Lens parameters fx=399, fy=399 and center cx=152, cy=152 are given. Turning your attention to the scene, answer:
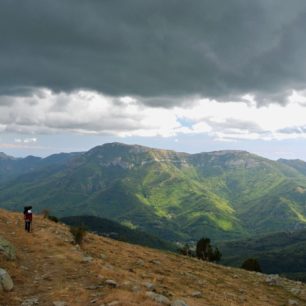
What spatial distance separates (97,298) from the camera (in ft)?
76.7

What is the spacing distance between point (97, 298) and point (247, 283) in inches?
1034

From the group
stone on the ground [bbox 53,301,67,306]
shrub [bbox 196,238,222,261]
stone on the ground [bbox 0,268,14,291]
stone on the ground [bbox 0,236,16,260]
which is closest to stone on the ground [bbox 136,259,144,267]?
stone on the ground [bbox 0,236,16,260]

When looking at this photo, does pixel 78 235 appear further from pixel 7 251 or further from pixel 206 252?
pixel 206 252

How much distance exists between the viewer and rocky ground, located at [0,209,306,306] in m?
24.0

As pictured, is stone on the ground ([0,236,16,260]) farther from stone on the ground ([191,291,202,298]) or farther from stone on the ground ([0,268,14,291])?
stone on the ground ([191,291,202,298])

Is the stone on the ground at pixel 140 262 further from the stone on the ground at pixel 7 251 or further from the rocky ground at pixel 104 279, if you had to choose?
the stone on the ground at pixel 7 251

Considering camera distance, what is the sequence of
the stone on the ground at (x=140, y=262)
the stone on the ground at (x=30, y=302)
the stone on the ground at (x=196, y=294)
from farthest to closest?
1. the stone on the ground at (x=140, y=262)
2. the stone on the ground at (x=196, y=294)
3. the stone on the ground at (x=30, y=302)

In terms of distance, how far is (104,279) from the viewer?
2803 cm

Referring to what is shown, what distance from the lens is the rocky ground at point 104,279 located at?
78.8 feet

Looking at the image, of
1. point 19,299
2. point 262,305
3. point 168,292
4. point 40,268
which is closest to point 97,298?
point 19,299

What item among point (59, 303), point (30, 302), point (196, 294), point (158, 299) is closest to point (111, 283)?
point (158, 299)

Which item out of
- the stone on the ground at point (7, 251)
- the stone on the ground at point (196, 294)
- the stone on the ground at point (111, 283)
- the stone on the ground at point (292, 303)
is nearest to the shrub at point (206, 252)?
the stone on the ground at point (292, 303)

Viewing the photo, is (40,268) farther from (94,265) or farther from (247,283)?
(247,283)

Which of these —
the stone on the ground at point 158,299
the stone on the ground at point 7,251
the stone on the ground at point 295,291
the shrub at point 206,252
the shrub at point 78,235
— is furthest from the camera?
the shrub at point 206,252
